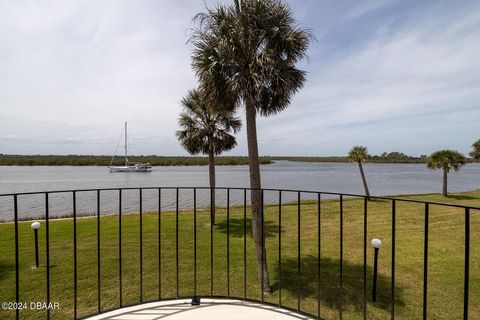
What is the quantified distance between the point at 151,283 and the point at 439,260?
7.87m

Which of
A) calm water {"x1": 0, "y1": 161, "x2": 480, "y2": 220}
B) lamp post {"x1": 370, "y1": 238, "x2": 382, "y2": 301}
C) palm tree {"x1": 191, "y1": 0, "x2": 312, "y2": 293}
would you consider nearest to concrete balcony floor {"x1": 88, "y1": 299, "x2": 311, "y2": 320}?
palm tree {"x1": 191, "y1": 0, "x2": 312, "y2": 293}

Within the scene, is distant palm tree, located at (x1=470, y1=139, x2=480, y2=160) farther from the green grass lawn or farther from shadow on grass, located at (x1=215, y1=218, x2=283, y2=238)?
shadow on grass, located at (x1=215, y1=218, x2=283, y2=238)

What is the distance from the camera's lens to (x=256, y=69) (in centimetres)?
501

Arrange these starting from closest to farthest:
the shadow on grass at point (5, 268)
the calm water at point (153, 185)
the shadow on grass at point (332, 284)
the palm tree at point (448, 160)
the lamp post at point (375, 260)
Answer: the lamp post at point (375, 260) → the shadow on grass at point (332, 284) → the shadow on grass at point (5, 268) → the calm water at point (153, 185) → the palm tree at point (448, 160)

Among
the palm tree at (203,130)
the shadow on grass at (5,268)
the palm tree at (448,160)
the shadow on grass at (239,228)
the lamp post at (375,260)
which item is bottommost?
the shadow on grass at (239,228)

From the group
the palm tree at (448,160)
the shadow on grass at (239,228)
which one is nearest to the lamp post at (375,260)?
the shadow on grass at (239,228)

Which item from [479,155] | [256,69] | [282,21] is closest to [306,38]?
[282,21]

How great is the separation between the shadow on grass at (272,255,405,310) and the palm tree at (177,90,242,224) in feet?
17.7

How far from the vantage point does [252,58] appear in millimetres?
5121

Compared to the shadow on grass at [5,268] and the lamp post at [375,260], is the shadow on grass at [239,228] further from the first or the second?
the shadow on grass at [5,268]

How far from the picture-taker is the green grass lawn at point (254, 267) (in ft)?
16.2

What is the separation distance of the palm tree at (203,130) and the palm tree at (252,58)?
5.33 metres

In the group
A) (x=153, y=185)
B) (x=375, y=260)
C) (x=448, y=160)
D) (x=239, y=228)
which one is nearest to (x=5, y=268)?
(x=239, y=228)

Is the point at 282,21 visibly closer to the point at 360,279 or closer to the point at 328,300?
the point at 328,300
